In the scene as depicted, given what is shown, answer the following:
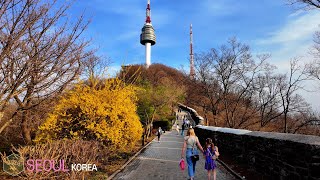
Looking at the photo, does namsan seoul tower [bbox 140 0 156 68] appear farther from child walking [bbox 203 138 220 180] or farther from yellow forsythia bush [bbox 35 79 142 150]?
child walking [bbox 203 138 220 180]

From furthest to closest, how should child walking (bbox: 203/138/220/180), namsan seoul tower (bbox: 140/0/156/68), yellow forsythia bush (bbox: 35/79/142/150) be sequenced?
namsan seoul tower (bbox: 140/0/156/68)
yellow forsythia bush (bbox: 35/79/142/150)
child walking (bbox: 203/138/220/180)

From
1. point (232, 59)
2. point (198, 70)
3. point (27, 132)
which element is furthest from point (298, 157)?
point (198, 70)

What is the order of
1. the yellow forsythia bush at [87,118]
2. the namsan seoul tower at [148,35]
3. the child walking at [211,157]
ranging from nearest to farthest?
1. the child walking at [211,157]
2. the yellow forsythia bush at [87,118]
3. the namsan seoul tower at [148,35]

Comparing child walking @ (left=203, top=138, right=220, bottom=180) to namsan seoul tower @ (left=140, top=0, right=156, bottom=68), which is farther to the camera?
namsan seoul tower @ (left=140, top=0, right=156, bottom=68)

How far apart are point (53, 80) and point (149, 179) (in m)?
5.27

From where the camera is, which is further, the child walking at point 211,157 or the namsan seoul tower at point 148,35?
the namsan seoul tower at point 148,35

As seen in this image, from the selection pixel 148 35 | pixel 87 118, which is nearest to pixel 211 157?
pixel 87 118

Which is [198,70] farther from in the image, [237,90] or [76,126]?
[76,126]

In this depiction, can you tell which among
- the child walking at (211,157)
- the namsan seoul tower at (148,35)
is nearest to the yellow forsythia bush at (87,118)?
the child walking at (211,157)

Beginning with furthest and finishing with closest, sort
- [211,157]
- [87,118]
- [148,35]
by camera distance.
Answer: [148,35] < [87,118] < [211,157]

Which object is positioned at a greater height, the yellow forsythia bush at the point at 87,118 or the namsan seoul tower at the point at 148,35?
the namsan seoul tower at the point at 148,35

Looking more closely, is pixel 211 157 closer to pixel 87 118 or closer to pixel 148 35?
pixel 87 118

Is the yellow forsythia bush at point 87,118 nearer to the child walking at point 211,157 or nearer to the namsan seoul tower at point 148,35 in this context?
the child walking at point 211,157

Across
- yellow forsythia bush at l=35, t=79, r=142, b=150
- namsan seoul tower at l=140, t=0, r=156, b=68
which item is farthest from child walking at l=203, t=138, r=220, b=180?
namsan seoul tower at l=140, t=0, r=156, b=68
